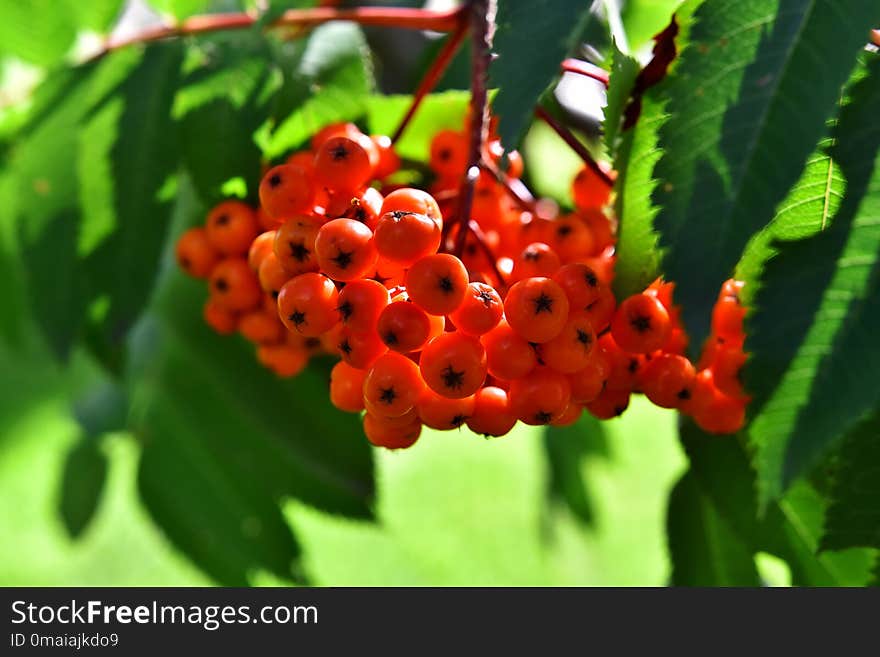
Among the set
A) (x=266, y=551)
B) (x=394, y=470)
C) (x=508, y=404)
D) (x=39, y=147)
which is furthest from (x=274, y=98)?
(x=394, y=470)

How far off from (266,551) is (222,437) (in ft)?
1.15

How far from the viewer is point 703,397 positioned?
137 cm

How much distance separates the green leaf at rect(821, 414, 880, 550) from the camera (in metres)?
1.28

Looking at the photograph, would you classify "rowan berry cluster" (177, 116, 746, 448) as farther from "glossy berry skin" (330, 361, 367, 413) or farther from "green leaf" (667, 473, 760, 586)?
"green leaf" (667, 473, 760, 586)

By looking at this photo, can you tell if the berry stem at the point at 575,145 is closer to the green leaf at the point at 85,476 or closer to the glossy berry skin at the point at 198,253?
the glossy berry skin at the point at 198,253

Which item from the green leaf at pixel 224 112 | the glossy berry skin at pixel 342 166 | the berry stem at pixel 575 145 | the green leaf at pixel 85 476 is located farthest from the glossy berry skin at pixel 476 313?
the green leaf at pixel 85 476

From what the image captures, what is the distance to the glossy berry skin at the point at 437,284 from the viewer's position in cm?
115

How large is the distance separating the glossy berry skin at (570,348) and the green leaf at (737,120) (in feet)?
0.57

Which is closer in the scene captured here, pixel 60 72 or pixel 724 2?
pixel 724 2

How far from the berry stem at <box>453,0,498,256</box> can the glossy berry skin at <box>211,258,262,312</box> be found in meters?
0.40

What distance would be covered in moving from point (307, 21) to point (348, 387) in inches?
39.7

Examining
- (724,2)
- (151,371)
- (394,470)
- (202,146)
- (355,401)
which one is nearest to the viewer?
(724,2)

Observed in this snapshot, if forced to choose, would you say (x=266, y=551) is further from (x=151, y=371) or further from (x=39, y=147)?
(x=39, y=147)

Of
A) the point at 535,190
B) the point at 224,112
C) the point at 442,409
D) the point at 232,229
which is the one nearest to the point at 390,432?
the point at 442,409
